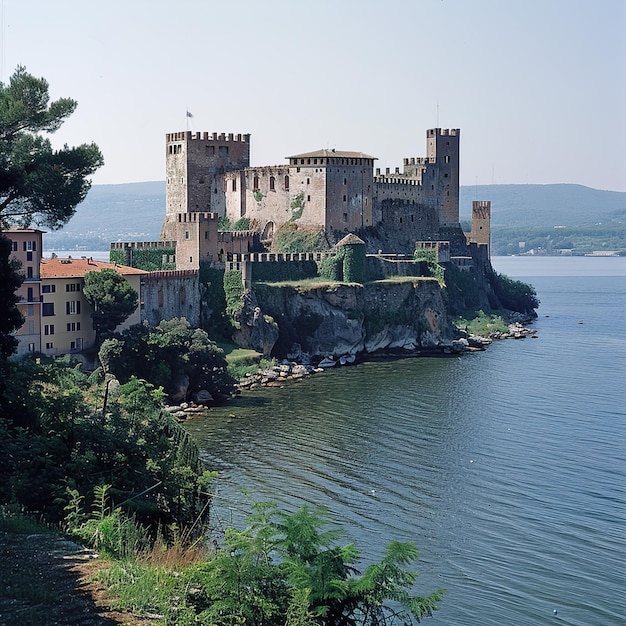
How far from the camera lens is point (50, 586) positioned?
42.6 feet

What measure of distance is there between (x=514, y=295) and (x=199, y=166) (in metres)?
29.8

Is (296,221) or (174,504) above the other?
(296,221)

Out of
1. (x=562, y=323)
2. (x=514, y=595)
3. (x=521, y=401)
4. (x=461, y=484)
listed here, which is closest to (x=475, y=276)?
(x=562, y=323)

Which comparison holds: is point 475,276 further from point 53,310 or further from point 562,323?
point 53,310

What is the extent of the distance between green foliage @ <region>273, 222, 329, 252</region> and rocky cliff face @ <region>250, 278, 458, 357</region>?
5.14m

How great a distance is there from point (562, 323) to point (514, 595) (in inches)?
2425

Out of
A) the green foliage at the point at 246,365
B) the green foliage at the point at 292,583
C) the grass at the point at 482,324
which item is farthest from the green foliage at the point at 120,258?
the green foliage at the point at 292,583

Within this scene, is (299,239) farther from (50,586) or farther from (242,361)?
(50,586)

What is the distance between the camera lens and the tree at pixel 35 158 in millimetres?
30547

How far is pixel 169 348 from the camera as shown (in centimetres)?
4506

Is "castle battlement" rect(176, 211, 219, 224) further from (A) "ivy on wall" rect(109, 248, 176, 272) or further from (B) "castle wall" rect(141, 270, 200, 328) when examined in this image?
(B) "castle wall" rect(141, 270, 200, 328)

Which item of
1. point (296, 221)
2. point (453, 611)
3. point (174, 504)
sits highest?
point (296, 221)

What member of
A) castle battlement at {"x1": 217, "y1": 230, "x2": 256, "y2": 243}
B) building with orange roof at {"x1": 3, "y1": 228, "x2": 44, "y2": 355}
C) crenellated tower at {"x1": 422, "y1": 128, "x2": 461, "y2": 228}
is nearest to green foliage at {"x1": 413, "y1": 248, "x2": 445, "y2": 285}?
crenellated tower at {"x1": 422, "y1": 128, "x2": 461, "y2": 228}

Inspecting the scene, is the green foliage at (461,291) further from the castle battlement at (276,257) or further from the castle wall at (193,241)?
the castle wall at (193,241)
